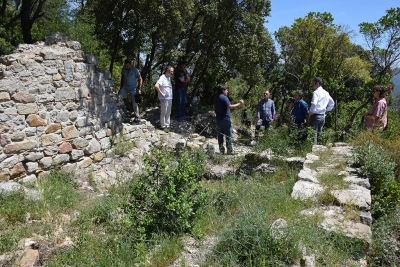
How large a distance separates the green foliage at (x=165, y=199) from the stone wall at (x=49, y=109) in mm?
2653

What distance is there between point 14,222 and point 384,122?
6674 millimetres

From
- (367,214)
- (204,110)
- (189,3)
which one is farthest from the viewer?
(204,110)

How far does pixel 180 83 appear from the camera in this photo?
1031 centimetres

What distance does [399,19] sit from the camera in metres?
13.4

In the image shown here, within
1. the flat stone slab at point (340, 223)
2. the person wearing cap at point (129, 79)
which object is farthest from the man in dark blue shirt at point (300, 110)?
the person wearing cap at point (129, 79)

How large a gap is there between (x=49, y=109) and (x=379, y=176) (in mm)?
5598

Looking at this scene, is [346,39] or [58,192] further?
[346,39]

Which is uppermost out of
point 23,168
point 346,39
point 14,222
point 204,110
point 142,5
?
point 346,39

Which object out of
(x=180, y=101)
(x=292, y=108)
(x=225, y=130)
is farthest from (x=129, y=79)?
(x=292, y=108)

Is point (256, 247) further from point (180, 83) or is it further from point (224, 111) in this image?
point (180, 83)

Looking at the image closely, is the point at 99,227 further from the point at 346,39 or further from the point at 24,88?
the point at 346,39

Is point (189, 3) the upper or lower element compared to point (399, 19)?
lower

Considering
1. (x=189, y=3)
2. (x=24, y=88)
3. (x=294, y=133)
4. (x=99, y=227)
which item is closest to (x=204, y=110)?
(x=189, y=3)

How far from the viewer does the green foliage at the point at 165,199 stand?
385 cm
